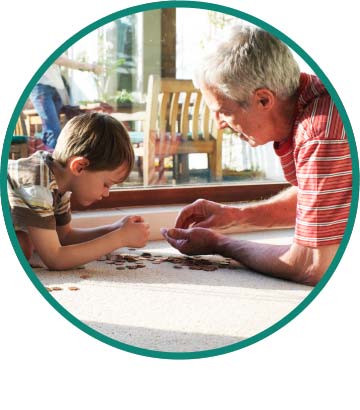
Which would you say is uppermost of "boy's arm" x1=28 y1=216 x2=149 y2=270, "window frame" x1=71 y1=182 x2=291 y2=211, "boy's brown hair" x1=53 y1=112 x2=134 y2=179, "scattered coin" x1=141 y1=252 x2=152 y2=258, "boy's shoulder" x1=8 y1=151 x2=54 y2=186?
"boy's brown hair" x1=53 y1=112 x2=134 y2=179

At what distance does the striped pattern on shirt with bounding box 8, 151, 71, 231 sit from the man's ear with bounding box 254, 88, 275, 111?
1.29 ft

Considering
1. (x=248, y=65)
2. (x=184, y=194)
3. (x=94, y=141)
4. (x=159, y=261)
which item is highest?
(x=248, y=65)

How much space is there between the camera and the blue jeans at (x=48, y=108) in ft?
4.09

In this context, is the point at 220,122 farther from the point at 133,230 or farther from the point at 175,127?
the point at 133,230

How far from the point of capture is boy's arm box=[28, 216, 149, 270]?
50.5 inches

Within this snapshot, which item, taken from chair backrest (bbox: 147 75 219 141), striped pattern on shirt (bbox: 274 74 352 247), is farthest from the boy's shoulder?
striped pattern on shirt (bbox: 274 74 352 247)

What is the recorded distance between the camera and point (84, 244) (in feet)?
4.25

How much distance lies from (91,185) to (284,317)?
0.44 metres

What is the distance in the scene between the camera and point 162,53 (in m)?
1.28

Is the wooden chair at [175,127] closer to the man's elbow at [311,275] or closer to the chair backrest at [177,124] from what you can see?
the chair backrest at [177,124]

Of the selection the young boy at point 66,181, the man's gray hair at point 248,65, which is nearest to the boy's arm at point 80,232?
the young boy at point 66,181

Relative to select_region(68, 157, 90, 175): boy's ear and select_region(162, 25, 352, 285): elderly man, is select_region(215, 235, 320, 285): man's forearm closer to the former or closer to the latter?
select_region(162, 25, 352, 285): elderly man

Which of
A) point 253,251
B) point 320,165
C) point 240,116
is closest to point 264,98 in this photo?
point 240,116

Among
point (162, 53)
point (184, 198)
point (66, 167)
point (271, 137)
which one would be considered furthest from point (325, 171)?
point (66, 167)
